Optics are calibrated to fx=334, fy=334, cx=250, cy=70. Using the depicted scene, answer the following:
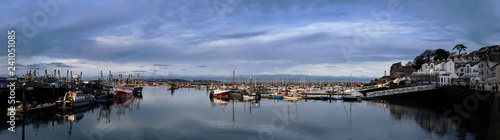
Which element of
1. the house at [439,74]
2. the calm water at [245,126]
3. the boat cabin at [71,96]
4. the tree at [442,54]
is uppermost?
the tree at [442,54]

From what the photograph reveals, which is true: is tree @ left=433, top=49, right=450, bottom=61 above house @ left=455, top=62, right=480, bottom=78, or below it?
above

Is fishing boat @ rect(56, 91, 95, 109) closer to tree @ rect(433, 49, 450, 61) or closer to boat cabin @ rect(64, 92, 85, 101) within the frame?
boat cabin @ rect(64, 92, 85, 101)

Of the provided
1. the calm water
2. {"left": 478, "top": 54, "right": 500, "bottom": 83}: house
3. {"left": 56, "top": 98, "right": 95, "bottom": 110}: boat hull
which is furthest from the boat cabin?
{"left": 478, "top": 54, "right": 500, "bottom": 83}: house

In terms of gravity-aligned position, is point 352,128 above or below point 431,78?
below

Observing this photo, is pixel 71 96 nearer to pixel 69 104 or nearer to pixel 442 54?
pixel 69 104

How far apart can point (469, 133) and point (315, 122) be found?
13.6 metres

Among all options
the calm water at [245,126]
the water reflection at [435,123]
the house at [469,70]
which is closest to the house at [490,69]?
the house at [469,70]

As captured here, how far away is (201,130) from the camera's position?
1192 inches

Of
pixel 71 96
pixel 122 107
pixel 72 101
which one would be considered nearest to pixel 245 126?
pixel 72 101

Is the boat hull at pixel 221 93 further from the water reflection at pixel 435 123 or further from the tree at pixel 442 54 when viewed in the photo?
the tree at pixel 442 54

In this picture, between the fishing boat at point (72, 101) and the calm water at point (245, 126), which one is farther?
the fishing boat at point (72, 101)

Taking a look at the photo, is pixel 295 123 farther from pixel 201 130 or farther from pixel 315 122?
pixel 201 130

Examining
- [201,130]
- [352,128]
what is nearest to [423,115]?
[352,128]

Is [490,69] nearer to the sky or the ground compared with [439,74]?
nearer to the sky
